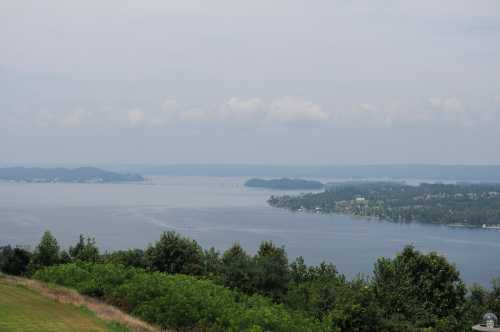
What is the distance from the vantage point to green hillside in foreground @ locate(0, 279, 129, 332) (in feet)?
31.1

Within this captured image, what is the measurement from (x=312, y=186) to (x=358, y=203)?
205 feet

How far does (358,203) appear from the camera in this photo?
4368 inches

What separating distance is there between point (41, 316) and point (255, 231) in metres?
59.5

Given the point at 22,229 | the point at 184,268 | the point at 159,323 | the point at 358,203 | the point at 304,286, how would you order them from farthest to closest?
1. the point at 358,203
2. the point at 22,229
3. the point at 184,268
4. the point at 304,286
5. the point at 159,323

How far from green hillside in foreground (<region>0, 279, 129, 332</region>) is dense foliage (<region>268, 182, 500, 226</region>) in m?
83.4

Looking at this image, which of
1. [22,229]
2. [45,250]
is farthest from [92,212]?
[45,250]

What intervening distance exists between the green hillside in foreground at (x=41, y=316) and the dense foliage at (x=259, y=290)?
5.79 feet

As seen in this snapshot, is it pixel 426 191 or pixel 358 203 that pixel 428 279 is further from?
pixel 426 191

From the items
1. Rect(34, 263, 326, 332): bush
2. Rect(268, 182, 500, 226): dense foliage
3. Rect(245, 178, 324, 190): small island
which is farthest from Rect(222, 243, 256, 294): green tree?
Rect(245, 178, 324, 190): small island

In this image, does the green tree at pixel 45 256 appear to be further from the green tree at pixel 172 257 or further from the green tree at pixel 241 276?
the green tree at pixel 241 276

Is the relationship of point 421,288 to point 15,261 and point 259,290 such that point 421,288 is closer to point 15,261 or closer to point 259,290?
point 259,290

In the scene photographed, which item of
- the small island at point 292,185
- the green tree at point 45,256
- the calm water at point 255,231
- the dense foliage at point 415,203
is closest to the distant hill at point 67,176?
the small island at point 292,185

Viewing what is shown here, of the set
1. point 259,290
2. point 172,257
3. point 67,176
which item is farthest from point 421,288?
point 67,176

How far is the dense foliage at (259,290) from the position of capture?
12.0m
